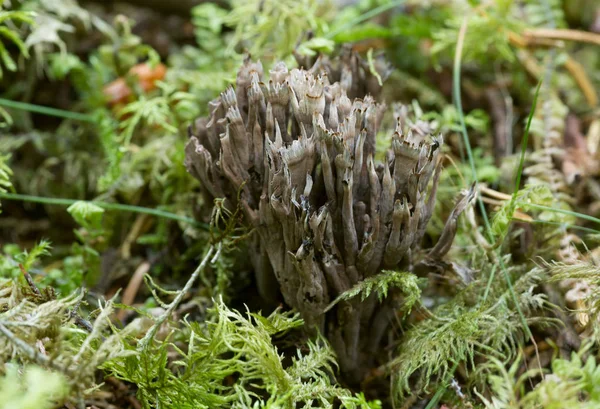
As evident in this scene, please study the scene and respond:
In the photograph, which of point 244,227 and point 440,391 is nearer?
point 440,391

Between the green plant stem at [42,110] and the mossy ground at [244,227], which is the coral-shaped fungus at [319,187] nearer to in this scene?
the mossy ground at [244,227]

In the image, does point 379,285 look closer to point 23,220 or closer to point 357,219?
point 357,219

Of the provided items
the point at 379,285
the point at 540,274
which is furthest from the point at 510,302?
the point at 379,285

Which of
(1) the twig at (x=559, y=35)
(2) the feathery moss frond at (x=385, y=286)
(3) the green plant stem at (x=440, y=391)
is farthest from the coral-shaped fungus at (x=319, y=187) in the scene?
(1) the twig at (x=559, y=35)

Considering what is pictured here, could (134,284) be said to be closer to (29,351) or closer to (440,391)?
(29,351)


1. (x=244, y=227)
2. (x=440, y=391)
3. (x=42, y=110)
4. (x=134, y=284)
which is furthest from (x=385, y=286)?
(x=42, y=110)

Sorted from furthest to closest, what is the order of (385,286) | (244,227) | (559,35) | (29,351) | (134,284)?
(559,35) < (134,284) < (244,227) < (385,286) < (29,351)

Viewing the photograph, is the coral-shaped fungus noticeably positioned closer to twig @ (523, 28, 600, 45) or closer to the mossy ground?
the mossy ground

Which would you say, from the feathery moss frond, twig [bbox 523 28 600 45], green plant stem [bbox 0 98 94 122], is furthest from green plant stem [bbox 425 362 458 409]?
twig [bbox 523 28 600 45]
